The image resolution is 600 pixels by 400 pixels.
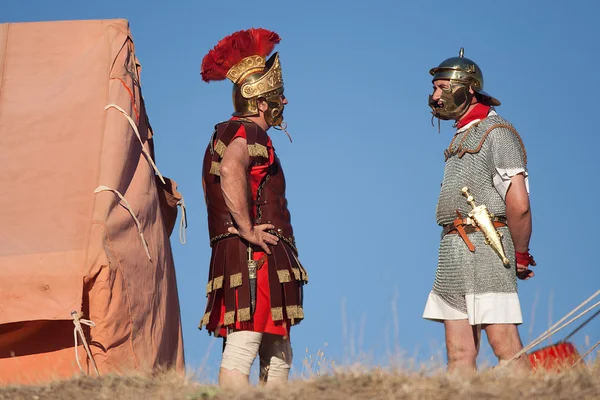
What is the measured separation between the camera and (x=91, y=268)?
645 cm

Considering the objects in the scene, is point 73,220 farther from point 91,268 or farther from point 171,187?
point 171,187

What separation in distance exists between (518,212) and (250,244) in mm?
1569

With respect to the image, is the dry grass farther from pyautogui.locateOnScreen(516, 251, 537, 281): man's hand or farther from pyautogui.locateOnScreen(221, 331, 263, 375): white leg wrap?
pyautogui.locateOnScreen(516, 251, 537, 281): man's hand

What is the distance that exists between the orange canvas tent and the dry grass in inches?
28.4

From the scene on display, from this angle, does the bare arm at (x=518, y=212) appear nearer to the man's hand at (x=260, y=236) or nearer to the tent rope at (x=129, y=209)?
the man's hand at (x=260, y=236)

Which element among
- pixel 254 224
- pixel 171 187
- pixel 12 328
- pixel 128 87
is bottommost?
pixel 12 328

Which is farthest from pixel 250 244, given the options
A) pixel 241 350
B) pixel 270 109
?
pixel 270 109

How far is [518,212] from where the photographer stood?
5.71 meters

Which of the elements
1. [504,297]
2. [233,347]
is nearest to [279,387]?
[233,347]

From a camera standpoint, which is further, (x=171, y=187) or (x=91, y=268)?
(x=171, y=187)

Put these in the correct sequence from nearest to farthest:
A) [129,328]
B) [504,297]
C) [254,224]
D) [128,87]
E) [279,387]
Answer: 1. [279,387]
2. [504,297]
3. [254,224]
4. [129,328]
5. [128,87]

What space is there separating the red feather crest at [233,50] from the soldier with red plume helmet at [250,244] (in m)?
0.03

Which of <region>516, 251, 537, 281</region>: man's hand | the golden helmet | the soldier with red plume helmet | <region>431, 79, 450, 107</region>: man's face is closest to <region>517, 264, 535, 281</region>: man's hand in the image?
<region>516, 251, 537, 281</region>: man's hand

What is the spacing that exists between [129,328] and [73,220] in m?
0.79
